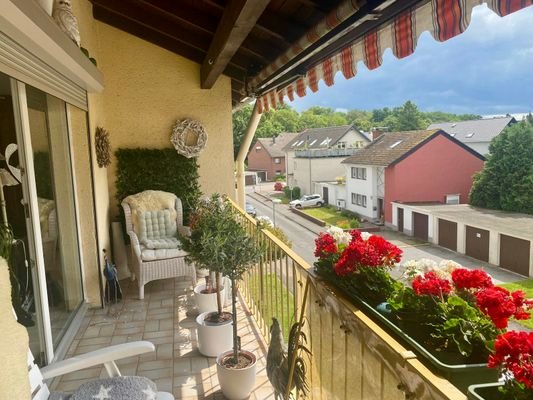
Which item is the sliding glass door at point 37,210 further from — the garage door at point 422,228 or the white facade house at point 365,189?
the white facade house at point 365,189

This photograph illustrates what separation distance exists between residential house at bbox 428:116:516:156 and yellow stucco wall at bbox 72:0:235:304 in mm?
2973

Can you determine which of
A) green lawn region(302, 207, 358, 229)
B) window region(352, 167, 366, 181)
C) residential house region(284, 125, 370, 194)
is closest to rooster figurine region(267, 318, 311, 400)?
window region(352, 167, 366, 181)

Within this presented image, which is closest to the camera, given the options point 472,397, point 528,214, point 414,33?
point 472,397

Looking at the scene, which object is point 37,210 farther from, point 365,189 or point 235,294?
point 365,189

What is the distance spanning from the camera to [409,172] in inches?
328

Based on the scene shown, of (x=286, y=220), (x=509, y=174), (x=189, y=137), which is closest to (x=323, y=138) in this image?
(x=286, y=220)

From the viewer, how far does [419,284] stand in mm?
1272

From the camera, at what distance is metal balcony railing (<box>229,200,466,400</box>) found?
1.08 meters

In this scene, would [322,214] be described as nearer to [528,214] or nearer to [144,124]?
[144,124]

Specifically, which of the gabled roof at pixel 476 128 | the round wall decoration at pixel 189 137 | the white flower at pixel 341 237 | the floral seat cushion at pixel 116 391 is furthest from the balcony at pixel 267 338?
the gabled roof at pixel 476 128

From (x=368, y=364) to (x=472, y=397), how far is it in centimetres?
52

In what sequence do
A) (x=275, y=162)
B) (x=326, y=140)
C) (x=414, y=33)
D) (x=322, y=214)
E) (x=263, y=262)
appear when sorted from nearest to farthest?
(x=414, y=33), (x=263, y=262), (x=322, y=214), (x=326, y=140), (x=275, y=162)

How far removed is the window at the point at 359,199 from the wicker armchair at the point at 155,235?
7.17m

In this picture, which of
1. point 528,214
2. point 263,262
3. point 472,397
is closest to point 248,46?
point 263,262
